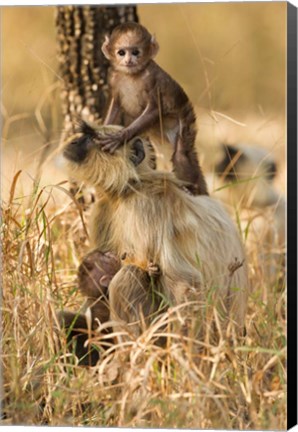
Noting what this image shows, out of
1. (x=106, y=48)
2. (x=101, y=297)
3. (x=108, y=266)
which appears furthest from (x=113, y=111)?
(x=101, y=297)

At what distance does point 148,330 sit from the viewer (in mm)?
6629

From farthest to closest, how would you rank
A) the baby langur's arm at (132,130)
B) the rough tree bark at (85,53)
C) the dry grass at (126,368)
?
the rough tree bark at (85,53) → the baby langur's arm at (132,130) → the dry grass at (126,368)

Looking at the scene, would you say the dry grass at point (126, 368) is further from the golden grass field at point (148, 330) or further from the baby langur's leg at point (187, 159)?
the baby langur's leg at point (187, 159)

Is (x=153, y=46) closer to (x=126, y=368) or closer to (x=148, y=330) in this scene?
(x=148, y=330)

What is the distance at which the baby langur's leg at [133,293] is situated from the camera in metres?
6.86

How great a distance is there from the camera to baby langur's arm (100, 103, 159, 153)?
275 inches

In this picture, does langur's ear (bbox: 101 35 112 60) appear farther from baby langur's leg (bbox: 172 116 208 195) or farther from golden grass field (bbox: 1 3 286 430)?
baby langur's leg (bbox: 172 116 208 195)

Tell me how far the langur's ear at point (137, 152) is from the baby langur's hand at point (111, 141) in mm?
63

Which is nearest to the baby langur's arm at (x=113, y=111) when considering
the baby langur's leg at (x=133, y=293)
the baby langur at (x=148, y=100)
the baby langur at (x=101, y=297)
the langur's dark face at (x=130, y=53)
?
the baby langur at (x=148, y=100)

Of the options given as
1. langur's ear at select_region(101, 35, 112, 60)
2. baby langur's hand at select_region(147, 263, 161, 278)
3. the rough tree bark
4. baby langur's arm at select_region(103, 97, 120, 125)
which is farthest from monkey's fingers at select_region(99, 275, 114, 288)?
langur's ear at select_region(101, 35, 112, 60)

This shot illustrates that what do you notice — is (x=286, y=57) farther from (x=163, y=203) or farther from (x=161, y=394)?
(x=161, y=394)

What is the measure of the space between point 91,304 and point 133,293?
0.34 meters

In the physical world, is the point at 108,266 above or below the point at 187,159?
below

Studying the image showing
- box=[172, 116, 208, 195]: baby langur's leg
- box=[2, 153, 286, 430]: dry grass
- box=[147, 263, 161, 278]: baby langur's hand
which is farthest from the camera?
box=[172, 116, 208, 195]: baby langur's leg
